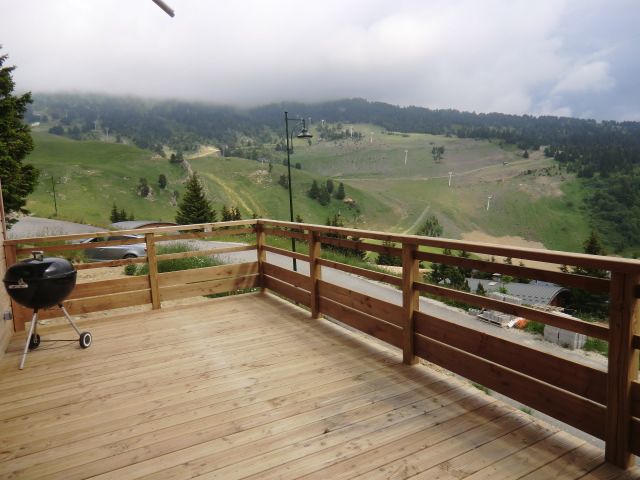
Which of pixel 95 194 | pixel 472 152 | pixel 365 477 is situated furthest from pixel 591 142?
pixel 365 477

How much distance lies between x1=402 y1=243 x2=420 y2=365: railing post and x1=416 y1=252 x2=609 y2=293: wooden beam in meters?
0.07

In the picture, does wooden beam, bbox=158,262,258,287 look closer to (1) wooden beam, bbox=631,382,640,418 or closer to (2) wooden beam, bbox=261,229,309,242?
(2) wooden beam, bbox=261,229,309,242

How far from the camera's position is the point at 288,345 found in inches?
151

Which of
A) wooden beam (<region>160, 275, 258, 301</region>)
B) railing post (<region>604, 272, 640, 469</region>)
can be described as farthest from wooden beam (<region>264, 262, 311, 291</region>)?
railing post (<region>604, 272, 640, 469</region>)

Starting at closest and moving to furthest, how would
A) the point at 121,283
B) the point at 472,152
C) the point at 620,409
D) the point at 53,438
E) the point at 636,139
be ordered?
the point at 620,409 < the point at 53,438 < the point at 121,283 < the point at 636,139 < the point at 472,152

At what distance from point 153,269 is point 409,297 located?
3233 mm

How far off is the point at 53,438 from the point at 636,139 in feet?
440

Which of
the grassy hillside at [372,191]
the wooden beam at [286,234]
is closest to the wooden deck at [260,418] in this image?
the wooden beam at [286,234]

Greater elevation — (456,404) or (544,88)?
(544,88)

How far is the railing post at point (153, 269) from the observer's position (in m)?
4.96

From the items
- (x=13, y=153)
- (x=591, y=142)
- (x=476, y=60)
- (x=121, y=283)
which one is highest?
(x=476, y=60)

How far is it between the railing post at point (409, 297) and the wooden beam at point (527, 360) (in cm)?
16

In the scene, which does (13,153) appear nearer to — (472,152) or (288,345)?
(288,345)

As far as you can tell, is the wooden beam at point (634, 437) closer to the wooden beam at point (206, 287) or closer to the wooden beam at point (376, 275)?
the wooden beam at point (376, 275)
